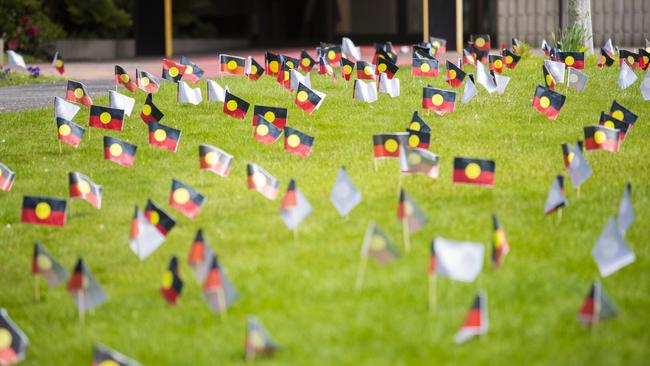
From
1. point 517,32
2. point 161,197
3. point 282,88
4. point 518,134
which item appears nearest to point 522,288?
point 161,197

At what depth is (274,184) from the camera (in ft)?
25.1

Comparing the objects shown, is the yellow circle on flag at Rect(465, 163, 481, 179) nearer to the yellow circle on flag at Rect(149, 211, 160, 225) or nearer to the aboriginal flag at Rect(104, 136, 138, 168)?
the yellow circle on flag at Rect(149, 211, 160, 225)

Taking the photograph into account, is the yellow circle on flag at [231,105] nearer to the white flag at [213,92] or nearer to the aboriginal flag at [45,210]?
the white flag at [213,92]

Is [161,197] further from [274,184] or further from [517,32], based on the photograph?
[517,32]

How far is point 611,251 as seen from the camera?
575cm

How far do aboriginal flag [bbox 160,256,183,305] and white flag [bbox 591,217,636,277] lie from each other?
7.51 ft

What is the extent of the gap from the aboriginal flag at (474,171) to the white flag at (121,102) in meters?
5.06

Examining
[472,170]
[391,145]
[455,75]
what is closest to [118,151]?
[391,145]

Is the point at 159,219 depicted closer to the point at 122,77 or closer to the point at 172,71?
the point at 122,77

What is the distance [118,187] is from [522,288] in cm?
440

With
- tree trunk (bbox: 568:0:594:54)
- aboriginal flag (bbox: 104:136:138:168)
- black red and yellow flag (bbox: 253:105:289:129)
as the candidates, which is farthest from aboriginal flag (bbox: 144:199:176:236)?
tree trunk (bbox: 568:0:594:54)

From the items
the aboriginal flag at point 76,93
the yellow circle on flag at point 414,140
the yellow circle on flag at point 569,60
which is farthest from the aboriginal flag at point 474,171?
the yellow circle on flag at point 569,60

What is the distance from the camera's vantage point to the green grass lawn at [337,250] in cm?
528

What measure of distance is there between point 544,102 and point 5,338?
6.94m
